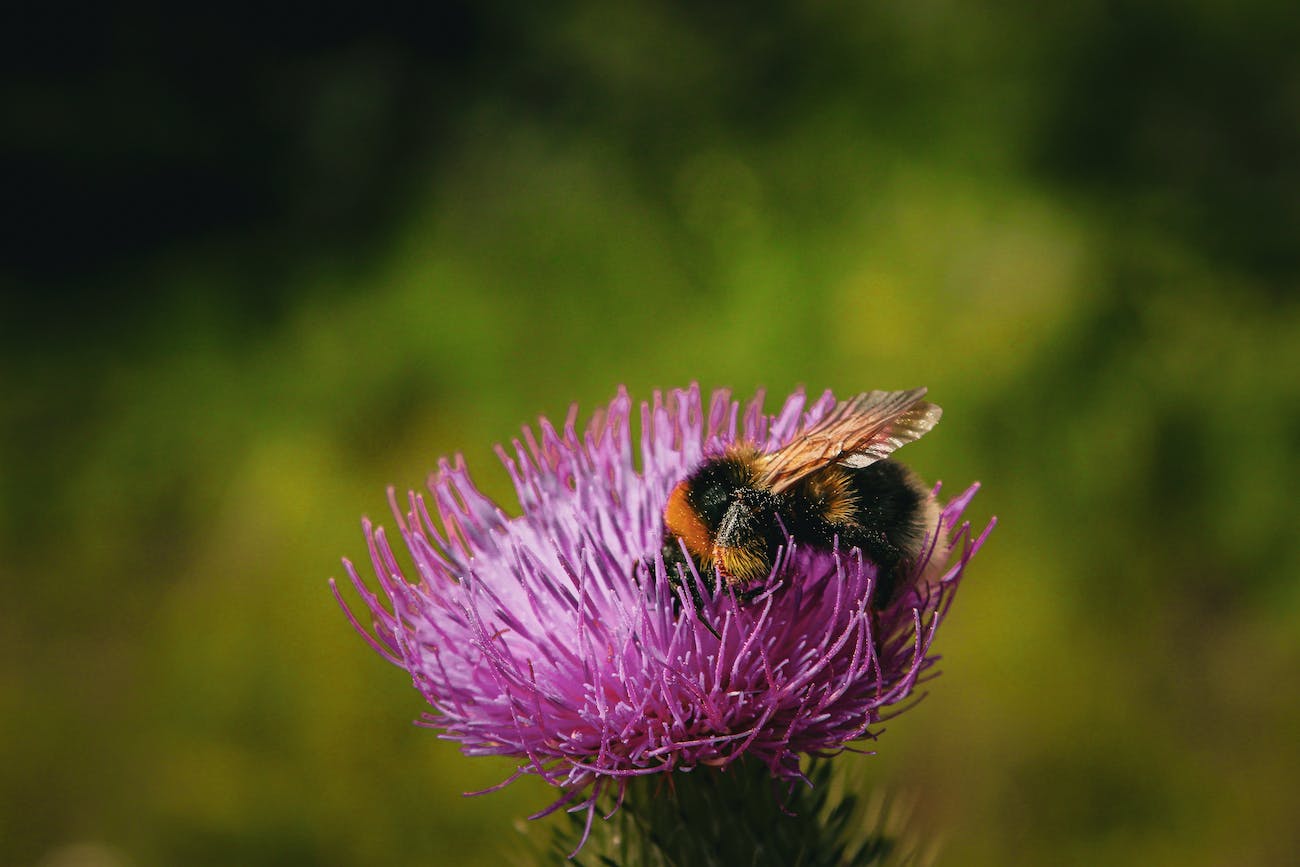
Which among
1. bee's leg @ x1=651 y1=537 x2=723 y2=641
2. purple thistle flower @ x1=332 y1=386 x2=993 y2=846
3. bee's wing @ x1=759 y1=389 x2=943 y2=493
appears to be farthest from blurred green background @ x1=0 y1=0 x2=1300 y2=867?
bee's wing @ x1=759 y1=389 x2=943 y2=493

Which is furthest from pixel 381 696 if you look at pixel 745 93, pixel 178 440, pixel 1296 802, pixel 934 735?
pixel 745 93

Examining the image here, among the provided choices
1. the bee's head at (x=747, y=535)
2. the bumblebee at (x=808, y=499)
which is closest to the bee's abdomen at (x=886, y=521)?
the bumblebee at (x=808, y=499)

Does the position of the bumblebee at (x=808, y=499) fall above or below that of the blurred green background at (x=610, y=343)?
below

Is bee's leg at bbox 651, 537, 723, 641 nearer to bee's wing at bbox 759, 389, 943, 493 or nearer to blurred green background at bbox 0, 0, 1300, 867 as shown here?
bee's wing at bbox 759, 389, 943, 493

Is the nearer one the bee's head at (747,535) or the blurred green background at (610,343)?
the bee's head at (747,535)

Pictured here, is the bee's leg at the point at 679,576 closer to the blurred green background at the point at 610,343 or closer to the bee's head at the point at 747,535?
the bee's head at the point at 747,535

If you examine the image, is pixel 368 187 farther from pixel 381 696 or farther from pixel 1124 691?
pixel 1124 691
